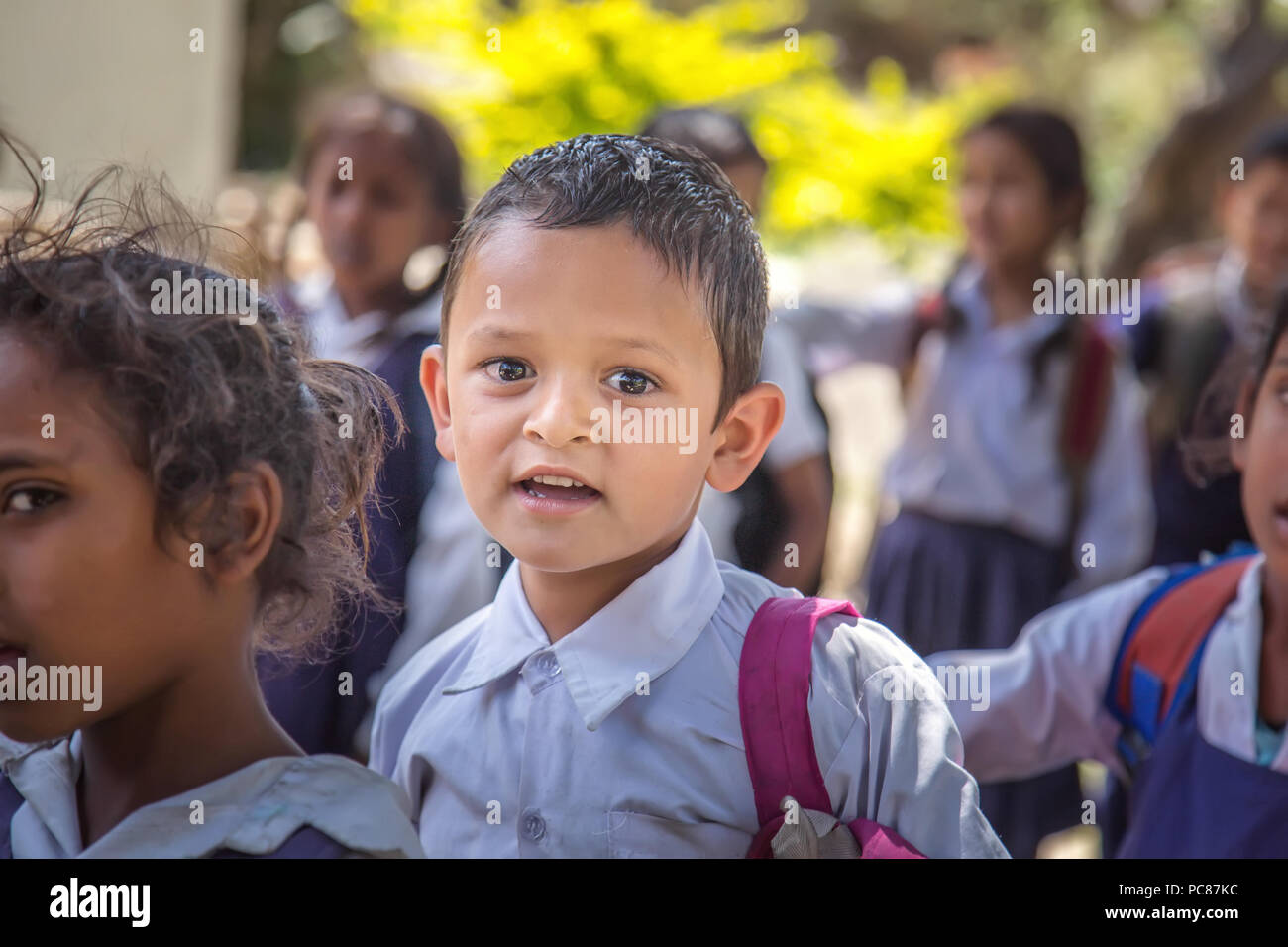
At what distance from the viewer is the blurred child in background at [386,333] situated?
51.4 inches

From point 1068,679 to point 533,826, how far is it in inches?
26.7

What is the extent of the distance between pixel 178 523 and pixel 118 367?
130 mm

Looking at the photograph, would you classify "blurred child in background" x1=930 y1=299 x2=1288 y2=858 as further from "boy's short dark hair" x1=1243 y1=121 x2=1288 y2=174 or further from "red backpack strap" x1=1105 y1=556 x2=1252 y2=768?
"boy's short dark hair" x1=1243 y1=121 x2=1288 y2=174

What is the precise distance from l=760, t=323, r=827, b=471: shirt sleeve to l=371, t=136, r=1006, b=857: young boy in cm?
61

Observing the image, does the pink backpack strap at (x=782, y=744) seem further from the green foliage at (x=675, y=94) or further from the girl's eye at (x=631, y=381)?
the green foliage at (x=675, y=94)

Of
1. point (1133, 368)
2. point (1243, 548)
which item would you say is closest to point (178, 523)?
point (1243, 548)

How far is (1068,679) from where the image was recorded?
→ 150cm

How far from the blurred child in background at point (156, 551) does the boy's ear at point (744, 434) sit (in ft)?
1.06

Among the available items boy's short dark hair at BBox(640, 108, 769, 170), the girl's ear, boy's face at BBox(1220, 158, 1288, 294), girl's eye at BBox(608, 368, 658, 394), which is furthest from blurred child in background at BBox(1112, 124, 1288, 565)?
girl's eye at BBox(608, 368, 658, 394)

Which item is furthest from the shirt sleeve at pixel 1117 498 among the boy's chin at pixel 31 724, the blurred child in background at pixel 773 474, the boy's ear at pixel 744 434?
the boy's chin at pixel 31 724

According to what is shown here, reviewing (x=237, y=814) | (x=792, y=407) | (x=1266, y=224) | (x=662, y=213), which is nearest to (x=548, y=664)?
(x=237, y=814)

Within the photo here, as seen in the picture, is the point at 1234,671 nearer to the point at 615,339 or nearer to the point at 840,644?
the point at 840,644

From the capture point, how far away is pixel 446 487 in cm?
161

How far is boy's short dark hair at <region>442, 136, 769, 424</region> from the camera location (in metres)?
1.10
